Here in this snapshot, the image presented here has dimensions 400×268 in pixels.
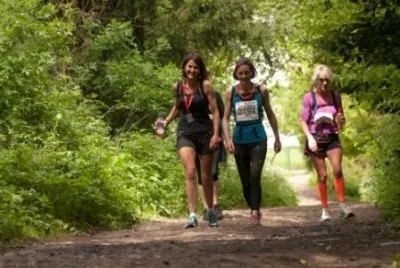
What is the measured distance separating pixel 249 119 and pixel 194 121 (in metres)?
0.66

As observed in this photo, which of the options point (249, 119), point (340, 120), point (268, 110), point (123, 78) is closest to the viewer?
point (249, 119)

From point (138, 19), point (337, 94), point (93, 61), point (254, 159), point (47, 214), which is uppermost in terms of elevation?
point (138, 19)

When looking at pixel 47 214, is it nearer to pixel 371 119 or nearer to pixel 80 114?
pixel 80 114

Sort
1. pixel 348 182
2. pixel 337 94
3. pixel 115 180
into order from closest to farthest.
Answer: pixel 337 94
pixel 115 180
pixel 348 182

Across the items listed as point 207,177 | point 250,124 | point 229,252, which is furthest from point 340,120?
point 229,252

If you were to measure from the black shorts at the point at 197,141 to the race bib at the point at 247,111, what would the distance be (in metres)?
0.45

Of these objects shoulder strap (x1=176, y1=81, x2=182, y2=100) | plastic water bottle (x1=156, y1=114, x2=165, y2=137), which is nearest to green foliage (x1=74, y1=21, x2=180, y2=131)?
plastic water bottle (x1=156, y1=114, x2=165, y2=137)

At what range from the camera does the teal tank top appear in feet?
28.6

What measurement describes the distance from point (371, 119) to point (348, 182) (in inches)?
411

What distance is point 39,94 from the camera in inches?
444

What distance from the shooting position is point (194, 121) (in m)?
8.77

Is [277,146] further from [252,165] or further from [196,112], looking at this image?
[196,112]

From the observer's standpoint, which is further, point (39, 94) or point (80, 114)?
point (80, 114)

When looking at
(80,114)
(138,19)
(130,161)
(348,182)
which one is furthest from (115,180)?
(348,182)
